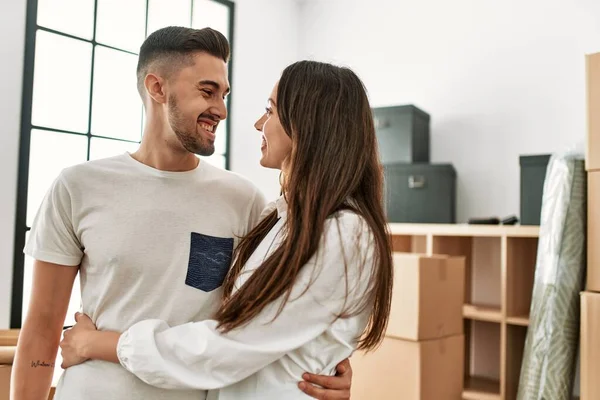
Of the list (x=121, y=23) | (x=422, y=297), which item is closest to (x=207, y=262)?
(x=422, y=297)

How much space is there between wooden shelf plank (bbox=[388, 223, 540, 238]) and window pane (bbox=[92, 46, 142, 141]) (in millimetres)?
1486

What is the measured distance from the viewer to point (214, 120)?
5.18 ft

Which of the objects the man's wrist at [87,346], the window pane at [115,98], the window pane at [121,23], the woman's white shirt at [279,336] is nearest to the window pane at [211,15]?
the window pane at [121,23]

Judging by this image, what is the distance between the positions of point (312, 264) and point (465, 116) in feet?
8.06

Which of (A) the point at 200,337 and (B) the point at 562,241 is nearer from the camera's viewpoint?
(A) the point at 200,337

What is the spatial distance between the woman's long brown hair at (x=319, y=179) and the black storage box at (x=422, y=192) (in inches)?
73.9

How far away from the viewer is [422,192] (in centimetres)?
324

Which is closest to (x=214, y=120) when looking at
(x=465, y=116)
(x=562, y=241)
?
(x=562, y=241)

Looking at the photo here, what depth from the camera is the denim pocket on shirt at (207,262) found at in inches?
56.8

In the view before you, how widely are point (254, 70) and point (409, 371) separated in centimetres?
214

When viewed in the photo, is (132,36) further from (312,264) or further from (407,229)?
(312,264)

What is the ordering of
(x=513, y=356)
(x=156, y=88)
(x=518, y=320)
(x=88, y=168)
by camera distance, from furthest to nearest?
1. (x=513, y=356)
2. (x=518, y=320)
3. (x=156, y=88)
4. (x=88, y=168)

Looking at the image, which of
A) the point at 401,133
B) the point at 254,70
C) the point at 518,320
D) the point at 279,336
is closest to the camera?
the point at 279,336

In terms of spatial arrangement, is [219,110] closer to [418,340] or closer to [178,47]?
[178,47]
